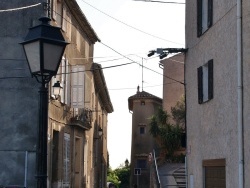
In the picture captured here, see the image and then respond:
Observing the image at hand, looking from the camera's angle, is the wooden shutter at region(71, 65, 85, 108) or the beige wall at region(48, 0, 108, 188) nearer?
the beige wall at region(48, 0, 108, 188)

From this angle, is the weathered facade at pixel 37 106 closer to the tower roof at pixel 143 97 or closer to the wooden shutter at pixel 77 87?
the wooden shutter at pixel 77 87

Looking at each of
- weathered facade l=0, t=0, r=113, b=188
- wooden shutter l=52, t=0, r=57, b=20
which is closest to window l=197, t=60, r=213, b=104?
weathered facade l=0, t=0, r=113, b=188

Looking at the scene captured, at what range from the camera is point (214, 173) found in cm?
1560

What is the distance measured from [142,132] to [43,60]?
45182mm

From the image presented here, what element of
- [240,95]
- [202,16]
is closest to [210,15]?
[202,16]

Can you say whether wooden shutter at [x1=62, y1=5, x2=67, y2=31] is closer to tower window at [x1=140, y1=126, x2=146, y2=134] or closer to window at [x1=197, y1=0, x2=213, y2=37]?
window at [x1=197, y1=0, x2=213, y2=37]

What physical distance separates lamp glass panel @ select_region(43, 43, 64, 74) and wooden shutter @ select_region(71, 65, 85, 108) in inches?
624

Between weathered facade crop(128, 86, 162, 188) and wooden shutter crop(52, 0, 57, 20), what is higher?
wooden shutter crop(52, 0, 57, 20)

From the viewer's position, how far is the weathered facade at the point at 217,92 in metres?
12.9

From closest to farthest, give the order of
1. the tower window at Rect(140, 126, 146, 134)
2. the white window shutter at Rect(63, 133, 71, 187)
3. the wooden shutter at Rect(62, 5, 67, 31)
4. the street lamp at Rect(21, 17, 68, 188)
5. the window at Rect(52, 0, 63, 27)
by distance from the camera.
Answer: the street lamp at Rect(21, 17, 68, 188) → the window at Rect(52, 0, 63, 27) → the wooden shutter at Rect(62, 5, 67, 31) → the white window shutter at Rect(63, 133, 71, 187) → the tower window at Rect(140, 126, 146, 134)

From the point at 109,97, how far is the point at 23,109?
21887 millimetres

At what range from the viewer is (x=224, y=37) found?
14.4 metres

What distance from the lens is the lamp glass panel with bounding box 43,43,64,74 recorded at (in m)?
7.57

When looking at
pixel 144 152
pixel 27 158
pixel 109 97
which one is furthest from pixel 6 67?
pixel 144 152
